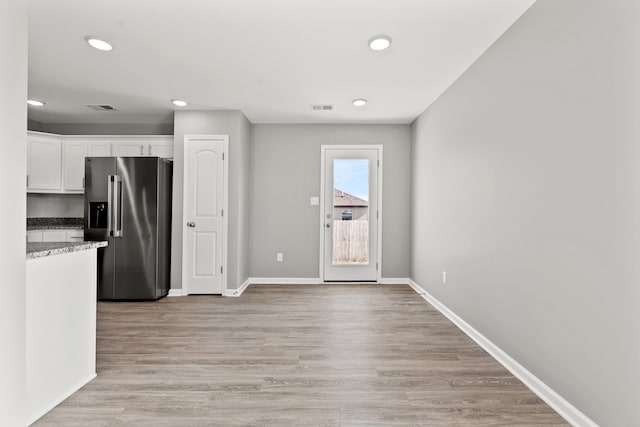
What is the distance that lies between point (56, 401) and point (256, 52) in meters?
2.78

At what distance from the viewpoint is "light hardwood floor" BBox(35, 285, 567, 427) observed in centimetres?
183

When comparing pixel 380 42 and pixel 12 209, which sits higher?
pixel 380 42

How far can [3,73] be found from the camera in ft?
4.63

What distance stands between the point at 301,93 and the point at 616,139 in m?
2.97

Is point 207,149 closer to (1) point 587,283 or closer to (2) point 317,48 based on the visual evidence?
(2) point 317,48

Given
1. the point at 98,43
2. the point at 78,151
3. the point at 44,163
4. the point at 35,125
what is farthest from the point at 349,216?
the point at 35,125

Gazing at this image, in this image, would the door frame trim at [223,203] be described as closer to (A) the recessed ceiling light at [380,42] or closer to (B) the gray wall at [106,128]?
(B) the gray wall at [106,128]

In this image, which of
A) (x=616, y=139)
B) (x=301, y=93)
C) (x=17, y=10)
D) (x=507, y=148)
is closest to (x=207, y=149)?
(x=301, y=93)

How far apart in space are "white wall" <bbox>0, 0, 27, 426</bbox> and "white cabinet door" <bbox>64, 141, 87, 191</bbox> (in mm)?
3794

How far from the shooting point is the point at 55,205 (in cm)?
498

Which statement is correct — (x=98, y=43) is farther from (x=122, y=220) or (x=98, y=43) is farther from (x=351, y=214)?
(x=351, y=214)

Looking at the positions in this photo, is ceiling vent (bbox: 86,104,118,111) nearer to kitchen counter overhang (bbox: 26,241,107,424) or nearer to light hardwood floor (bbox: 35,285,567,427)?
light hardwood floor (bbox: 35,285,567,427)

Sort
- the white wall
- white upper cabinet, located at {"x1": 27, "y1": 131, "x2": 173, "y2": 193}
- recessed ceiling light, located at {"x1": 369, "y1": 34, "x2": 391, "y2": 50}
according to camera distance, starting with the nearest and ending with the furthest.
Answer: the white wall < recessed ceiling light, located at {"x1": 369, "y1": 34, "x2": 391, "y2": 50} < white upper cabinet, located at {"x1": 27, "y1": 131, "x2": 173, "y2": 193}

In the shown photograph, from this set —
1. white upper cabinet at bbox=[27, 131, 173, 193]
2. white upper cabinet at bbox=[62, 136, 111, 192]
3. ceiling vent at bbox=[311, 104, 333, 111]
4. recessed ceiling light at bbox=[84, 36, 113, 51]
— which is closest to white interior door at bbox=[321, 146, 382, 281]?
ceiling vent at bbox=[311, 104, 333, 111]
